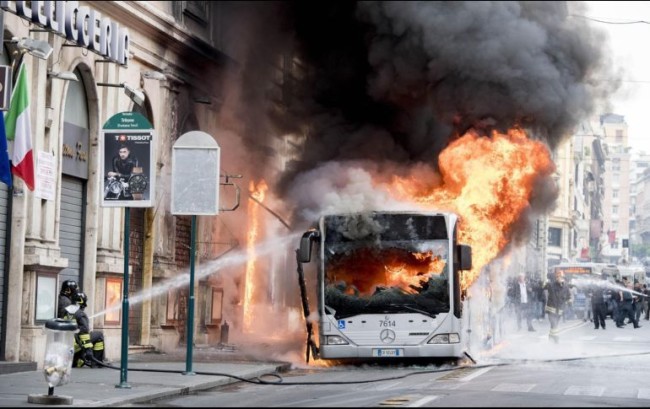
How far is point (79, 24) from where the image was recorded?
19750 millimetres

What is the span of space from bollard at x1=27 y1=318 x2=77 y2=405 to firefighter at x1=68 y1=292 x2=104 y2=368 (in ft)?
18.1

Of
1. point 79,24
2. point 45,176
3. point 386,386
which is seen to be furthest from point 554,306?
point 79,24

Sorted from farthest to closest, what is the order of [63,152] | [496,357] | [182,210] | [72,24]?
[496,357] → [63,152] → [72,24] → [182,210]

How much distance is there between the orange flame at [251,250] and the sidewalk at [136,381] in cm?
657

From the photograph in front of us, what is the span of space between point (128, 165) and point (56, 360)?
3.09m

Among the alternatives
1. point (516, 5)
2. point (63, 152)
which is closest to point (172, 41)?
point (63, 152)

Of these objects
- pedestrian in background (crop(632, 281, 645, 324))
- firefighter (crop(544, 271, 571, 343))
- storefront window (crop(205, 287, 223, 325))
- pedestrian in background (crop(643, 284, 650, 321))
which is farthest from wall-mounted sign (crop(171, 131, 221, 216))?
pedestrian in background (crop(643, 284, 650, 321))

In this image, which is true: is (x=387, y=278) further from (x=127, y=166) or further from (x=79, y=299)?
(x=127, y=166)

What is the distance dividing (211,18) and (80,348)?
10010 millimetres

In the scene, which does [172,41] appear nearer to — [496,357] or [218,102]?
[218,102]

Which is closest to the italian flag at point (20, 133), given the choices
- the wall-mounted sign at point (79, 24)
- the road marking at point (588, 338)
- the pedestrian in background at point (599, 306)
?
the wall-mounted sign at point (79, 24)

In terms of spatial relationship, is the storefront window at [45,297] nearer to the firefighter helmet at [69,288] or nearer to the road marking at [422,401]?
the firefighter helmet at [69,288]

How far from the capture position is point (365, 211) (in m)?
20.3

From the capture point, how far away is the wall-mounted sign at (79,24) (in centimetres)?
1823
